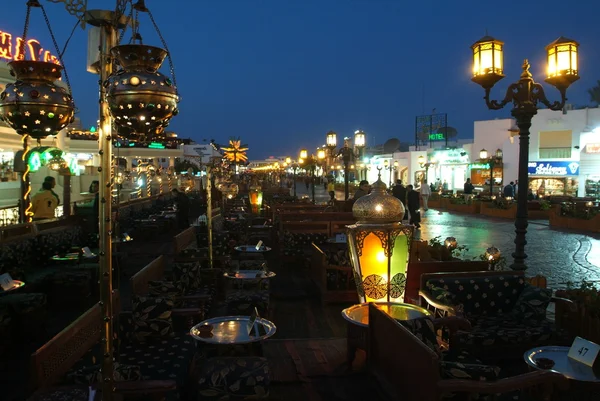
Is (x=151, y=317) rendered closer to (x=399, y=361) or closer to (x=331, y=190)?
(x=399, y=361)

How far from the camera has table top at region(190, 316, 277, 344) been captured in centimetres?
490

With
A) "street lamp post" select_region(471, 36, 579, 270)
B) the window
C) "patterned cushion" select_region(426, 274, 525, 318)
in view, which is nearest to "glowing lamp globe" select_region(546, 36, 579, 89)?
"street lamp post" select_region(471, 36, 579, 270)

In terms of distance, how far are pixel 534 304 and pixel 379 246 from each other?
81.9 inches

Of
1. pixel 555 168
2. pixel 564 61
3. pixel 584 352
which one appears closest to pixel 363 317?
pixel 584 352

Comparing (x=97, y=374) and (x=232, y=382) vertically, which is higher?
(x=97, y=374)

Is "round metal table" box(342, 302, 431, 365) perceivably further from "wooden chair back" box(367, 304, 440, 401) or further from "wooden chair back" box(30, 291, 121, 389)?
"wooden chair back" box(30, 291, 121, 389)

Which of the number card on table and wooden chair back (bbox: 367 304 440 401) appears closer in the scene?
wooden chair back (bbox: 367 304 440 401)

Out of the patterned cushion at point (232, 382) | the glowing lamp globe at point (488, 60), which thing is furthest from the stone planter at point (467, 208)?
the patterned cushion at point (232, 382)

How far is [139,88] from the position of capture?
8.47ft

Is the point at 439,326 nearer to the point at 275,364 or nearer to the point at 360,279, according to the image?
the point at 360,279

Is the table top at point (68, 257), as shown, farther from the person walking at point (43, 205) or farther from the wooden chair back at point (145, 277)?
the wooden chair back at point (145, 277)

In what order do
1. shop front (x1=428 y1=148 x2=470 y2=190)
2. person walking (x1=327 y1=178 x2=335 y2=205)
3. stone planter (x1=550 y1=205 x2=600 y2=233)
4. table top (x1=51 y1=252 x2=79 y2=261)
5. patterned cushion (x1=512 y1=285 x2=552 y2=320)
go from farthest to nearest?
shop front (x1=428 y1=148 x2=470 y2=190)
person walking (x1=327 y1=178 x2=335 y2=205)
stone planter (x1=550 y1=205 x2=600 y2=233)
table top (x1=51 y1=252 x2=79 y2=261)
patterned cushion (x1=512 y1=285 x2=552 y2=320)

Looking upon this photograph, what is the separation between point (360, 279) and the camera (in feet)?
18.6

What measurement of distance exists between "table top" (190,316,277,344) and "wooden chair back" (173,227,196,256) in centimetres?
434
